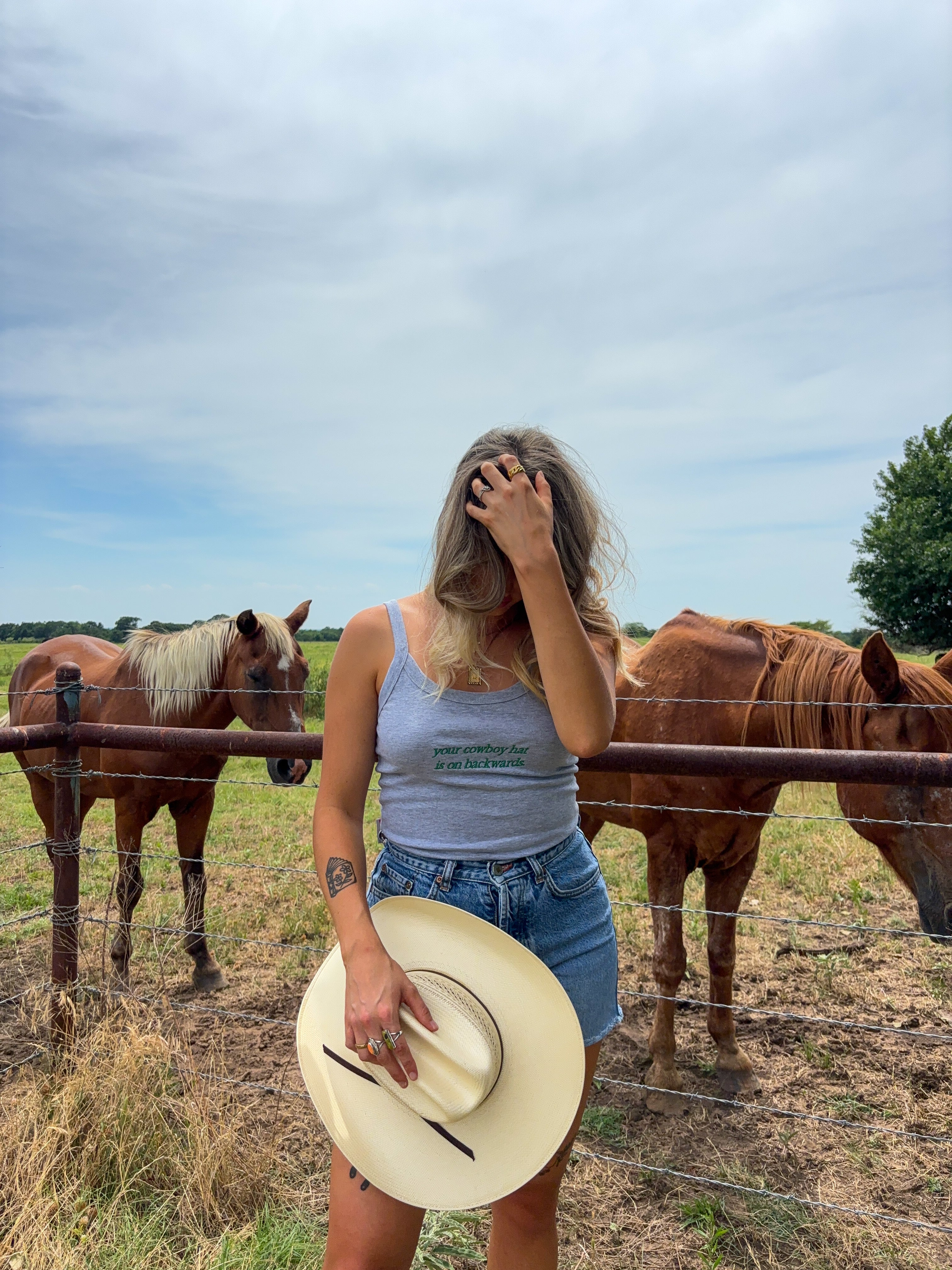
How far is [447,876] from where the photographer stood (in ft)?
4.82

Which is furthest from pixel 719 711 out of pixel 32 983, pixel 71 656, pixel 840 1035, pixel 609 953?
pixel 71 656

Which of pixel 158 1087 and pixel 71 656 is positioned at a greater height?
pixel 71 656

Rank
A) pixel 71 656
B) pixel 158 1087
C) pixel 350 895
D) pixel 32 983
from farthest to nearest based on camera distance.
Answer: pixel 71 656 → pixel 32 983 → pixel 158 1087 → pixel 350 895

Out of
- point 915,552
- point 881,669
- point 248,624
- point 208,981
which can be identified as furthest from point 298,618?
point 915,552

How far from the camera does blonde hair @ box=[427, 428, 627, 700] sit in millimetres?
1457

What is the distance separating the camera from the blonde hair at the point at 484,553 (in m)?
1.46

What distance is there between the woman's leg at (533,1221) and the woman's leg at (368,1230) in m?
0.19

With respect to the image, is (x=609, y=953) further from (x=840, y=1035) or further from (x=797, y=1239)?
(x=840, y=1035)

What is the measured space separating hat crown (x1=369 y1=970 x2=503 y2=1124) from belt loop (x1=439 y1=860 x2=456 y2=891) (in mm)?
166

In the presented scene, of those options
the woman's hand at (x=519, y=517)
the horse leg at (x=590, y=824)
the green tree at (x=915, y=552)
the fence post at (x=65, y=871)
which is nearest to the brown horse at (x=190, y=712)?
the fence post at (x=65, y=871)

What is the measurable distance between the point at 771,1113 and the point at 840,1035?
2.28 feet

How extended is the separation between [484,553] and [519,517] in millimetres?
156

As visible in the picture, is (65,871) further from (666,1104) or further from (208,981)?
(666,1104)

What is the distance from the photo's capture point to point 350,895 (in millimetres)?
1449
